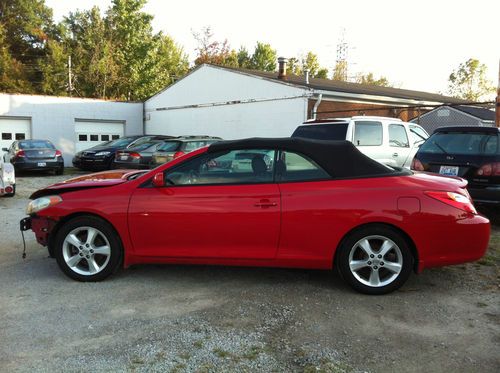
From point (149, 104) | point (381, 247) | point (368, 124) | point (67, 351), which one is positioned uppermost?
point (149, 104)

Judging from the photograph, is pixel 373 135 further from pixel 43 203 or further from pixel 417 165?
pixel 43 203

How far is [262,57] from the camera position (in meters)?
50.7

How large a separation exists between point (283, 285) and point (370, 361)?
1.54 m

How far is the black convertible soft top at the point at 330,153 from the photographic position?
168 inches

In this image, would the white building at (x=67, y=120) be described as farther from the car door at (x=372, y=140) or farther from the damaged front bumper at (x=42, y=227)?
the damaged front bumper at (x=42, y=227)

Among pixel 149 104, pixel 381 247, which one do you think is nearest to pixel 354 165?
pixel 381 247

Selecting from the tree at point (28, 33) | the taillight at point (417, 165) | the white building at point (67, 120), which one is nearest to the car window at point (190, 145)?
the taillight at point (417, 165)

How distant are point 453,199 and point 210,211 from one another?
2.31m

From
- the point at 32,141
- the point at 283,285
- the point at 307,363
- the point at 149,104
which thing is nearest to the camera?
the point at 307,363

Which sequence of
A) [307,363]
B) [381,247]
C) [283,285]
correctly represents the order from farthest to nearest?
1. [283,285]
2. [381,247]
3. [307,363]

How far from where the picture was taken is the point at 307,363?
118 inches

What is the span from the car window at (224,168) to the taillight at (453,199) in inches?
62.0

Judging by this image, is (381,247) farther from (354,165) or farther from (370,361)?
(370,361)

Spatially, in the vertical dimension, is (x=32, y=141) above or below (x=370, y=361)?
above
